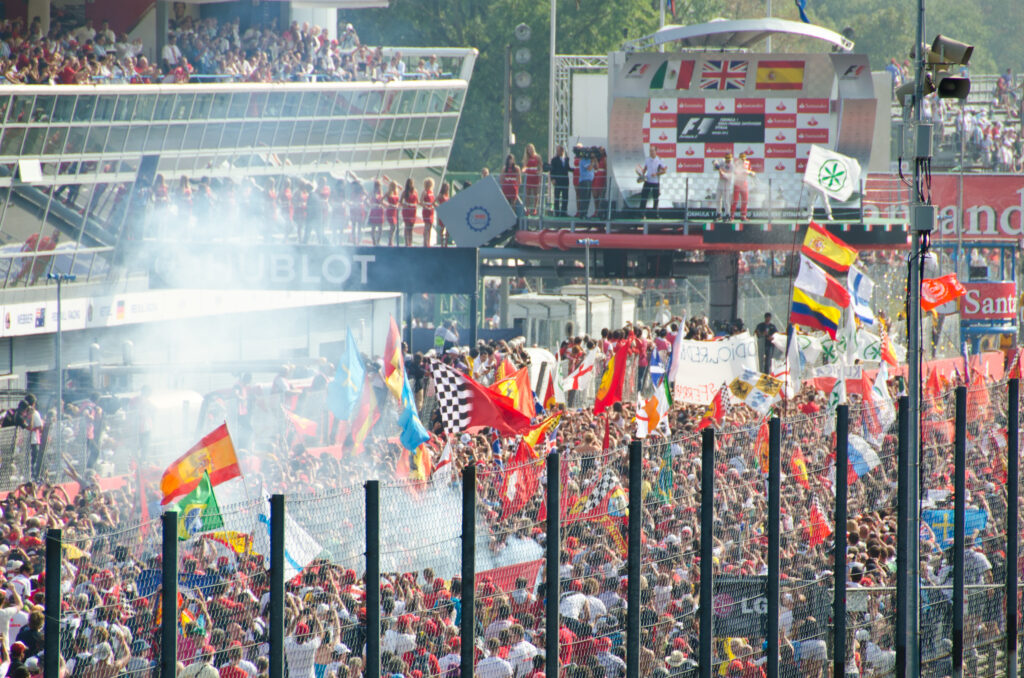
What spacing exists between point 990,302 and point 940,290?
845cm

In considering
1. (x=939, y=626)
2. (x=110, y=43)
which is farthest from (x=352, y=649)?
(x=110, y=43)

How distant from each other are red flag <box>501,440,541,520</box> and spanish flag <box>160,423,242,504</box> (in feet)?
8.30

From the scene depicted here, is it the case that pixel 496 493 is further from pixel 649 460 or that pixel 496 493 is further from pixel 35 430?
pixel 35 430

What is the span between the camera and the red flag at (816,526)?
39.1 feet

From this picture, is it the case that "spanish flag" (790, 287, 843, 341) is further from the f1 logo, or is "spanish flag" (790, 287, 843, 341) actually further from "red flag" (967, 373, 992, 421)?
the f1 logo

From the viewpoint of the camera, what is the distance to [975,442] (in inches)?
521

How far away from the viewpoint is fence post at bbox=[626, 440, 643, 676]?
9742 mm

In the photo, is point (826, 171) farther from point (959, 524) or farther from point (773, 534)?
point (773, 534)

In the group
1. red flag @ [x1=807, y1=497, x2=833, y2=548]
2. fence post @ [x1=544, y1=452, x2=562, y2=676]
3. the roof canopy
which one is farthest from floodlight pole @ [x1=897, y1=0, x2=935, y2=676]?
the roof canopy

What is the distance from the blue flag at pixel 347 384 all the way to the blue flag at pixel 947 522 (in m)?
6.43

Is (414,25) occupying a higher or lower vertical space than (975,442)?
higher

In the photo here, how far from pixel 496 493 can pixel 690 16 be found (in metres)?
63.0

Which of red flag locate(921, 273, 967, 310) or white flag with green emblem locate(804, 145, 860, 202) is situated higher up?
white flag with green emblem locate(804, 145, 860, 202)

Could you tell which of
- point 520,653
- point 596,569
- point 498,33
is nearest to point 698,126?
point 596,569
